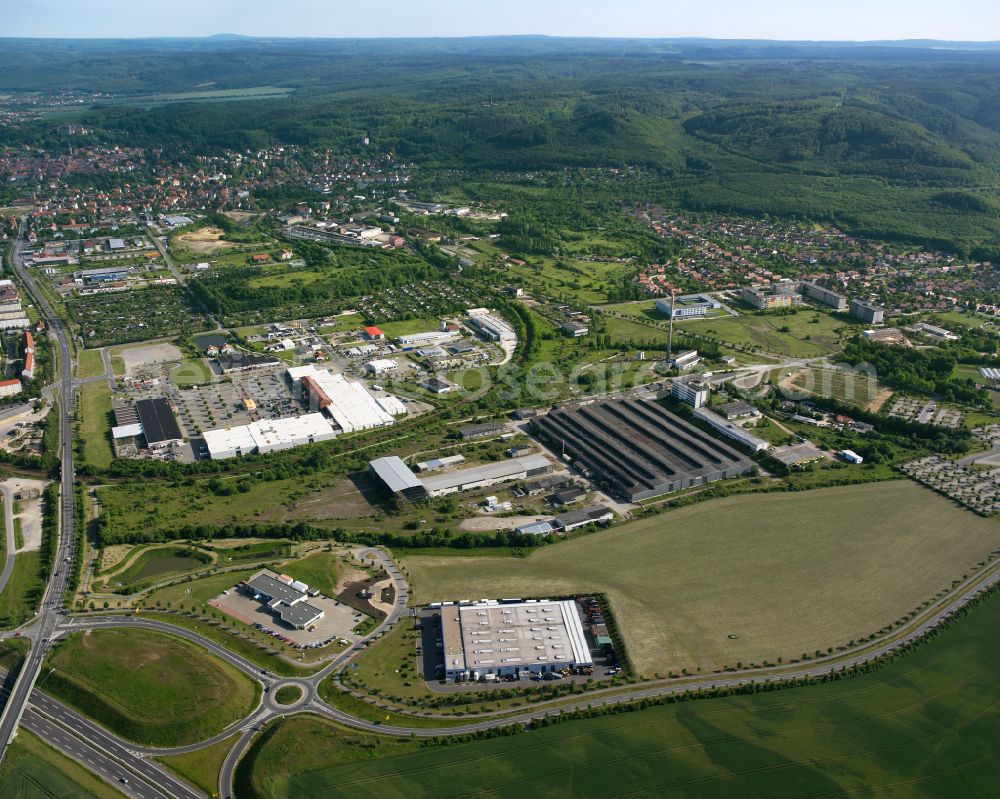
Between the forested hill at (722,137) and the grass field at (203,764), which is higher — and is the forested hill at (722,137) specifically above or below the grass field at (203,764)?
above

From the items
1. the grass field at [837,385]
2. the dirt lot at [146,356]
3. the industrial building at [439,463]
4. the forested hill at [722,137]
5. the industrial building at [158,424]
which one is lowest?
the industrial building at [439,463]

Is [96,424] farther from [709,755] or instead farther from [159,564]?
[709,755]

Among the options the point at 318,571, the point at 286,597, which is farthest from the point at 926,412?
the point at 286,597

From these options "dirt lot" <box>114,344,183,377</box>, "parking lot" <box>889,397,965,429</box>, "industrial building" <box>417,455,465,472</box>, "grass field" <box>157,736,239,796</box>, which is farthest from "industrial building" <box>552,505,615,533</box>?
"dirt lot" <box>114,344,183,377</box>

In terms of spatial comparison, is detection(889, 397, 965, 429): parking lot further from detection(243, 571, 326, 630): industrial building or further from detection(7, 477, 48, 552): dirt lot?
detection(7, 477, 48, 552): dirt lot

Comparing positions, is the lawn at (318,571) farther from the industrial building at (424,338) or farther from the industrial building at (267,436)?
the industrial building at (424,338)

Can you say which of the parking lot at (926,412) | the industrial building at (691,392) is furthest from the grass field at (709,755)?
the industrial building at (691,392)
